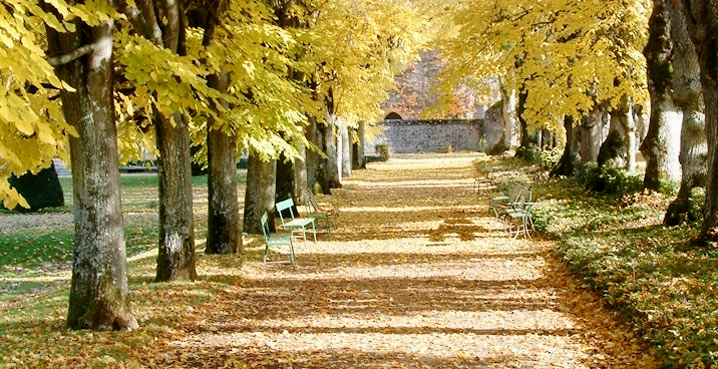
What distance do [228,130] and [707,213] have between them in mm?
Result: 7106

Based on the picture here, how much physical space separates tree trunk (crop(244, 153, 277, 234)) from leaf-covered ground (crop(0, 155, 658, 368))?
1.17 metres

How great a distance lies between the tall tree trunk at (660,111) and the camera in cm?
1566

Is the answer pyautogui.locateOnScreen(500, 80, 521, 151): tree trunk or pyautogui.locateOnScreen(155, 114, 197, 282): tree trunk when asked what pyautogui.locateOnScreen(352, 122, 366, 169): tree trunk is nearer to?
pyautogui.locateOnScreen(500, 80, 521, 151): tree trunk

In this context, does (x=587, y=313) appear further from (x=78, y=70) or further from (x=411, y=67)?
(x=411, y=67)

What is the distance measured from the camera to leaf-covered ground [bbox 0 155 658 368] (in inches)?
286

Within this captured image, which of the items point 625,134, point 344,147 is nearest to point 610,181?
point 625,134

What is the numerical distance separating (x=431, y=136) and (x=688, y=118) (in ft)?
167

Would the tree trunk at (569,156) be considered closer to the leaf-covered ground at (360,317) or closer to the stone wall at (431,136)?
the leaf-covered ground at (360,317)

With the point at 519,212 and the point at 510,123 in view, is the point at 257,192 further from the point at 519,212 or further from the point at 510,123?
the point at 510,123

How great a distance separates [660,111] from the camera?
16.2 meters

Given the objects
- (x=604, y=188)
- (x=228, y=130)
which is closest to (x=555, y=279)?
(x=228, y=130)

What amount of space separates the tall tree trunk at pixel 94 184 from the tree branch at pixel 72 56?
8 cm

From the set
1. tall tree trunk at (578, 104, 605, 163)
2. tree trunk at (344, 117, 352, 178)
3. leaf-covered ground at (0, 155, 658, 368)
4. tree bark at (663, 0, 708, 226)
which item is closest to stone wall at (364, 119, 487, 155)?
tree trunk at (344, 117, 352, 178)

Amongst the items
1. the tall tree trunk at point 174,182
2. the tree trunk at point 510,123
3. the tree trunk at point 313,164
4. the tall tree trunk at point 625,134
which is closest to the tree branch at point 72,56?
the tall tree trunk at point 174,182
